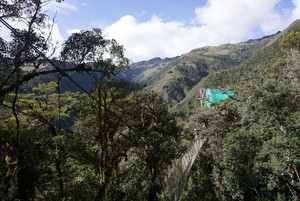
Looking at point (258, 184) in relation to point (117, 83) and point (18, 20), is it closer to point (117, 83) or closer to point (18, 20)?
point (117, 83)

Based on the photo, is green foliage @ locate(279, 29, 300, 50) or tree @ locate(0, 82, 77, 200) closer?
tree @ locate(0, 82, 77, 200)

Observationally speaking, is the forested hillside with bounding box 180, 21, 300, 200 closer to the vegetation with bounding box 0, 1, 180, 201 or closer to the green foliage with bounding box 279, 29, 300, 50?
the vegetation with bounding box 0, 1, 180, 201

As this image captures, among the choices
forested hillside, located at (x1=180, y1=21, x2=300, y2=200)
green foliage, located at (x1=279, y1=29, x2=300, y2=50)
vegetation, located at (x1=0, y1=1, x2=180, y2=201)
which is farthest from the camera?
green foliage, located at (x1=279, y1=29, x2=300, y2=50)

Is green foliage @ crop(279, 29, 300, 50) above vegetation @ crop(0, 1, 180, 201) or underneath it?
above

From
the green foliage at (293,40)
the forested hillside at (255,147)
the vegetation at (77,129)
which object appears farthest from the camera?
the green foliage at (293,40)

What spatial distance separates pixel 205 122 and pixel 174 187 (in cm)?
2077

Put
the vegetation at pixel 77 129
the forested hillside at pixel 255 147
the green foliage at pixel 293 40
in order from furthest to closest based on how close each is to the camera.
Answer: the green foliage at pixel 293 40 < the forested hillside at pixel 255 147 < the vegetation at pixel 77 129

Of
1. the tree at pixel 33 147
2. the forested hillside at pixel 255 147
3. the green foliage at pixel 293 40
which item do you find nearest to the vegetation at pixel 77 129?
the tree at pixel 33 147

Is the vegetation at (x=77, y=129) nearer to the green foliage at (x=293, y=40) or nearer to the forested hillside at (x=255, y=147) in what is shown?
the forested hillside at (x=255, y=147)

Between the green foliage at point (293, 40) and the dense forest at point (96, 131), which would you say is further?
the green foliage at point (293, 40)

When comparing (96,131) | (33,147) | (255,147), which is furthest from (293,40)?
(33,147)

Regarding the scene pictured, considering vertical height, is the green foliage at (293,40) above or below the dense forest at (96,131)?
above

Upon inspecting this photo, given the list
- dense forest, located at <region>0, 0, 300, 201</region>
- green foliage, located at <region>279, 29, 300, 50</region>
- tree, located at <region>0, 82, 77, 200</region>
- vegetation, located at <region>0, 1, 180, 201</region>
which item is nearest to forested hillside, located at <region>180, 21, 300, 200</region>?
dense forest, located at <region>0, 0, 300, 201</region>

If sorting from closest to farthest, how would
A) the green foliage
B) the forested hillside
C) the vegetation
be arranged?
the vegetation → the forested hillside → the green foliage
